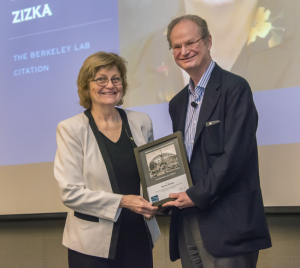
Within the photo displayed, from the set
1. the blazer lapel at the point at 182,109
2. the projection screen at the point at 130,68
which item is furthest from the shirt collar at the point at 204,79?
the projection screen at the point at 130,68

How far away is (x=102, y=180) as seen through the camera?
1.76 meters

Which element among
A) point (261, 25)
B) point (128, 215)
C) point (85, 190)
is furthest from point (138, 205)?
point (261, 25)

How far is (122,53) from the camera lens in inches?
112

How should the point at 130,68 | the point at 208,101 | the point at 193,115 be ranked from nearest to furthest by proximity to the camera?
the point at 208,101 < the point at 193,115 < the point at 130,68

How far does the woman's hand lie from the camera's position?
1633mm

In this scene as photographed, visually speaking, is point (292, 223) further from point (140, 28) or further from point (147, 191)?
point (140, 28)

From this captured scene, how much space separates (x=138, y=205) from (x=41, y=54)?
2.10 m

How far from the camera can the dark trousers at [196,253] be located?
58.4 inches

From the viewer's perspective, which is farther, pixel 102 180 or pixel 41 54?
pixel 41 54

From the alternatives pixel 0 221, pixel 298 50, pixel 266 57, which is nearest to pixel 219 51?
pixel 266 57

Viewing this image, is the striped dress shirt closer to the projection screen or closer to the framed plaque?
the framed plaque

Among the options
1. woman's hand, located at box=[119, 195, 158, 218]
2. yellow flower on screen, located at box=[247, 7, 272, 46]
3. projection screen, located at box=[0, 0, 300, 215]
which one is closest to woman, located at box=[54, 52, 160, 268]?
woman's hand, located at box=[119, 195, 158, 218]

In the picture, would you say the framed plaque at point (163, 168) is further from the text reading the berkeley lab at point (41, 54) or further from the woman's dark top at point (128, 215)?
the text reading the berkeley lab at point (41, 54)

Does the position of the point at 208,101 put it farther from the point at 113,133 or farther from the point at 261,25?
the point at 261,25
